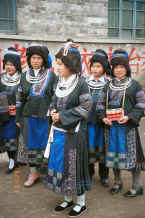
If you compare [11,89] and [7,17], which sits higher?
[7,17]

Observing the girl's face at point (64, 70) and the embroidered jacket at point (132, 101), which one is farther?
the embroidered jacket at point (132, 101)

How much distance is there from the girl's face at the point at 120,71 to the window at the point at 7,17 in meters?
5.58

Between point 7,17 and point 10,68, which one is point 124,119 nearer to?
point 10,68

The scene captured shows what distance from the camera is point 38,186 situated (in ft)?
11.3

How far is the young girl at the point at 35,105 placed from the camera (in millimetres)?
3203

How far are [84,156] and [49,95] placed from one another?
1.03 metres

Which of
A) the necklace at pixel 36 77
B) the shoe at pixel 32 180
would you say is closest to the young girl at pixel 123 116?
the necklace at pixel 36 77

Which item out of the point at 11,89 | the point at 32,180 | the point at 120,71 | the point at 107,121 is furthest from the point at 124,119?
the point at 11,89

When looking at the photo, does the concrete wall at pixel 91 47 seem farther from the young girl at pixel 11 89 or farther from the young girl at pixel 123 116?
the young girl at pixel 123 116

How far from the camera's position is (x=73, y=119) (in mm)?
2512

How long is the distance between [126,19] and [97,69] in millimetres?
6558

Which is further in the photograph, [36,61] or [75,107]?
[36,61]

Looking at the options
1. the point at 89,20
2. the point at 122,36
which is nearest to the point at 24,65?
the point at 89,20

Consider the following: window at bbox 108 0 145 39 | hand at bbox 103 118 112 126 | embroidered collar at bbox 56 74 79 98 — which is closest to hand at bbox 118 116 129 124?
hand at bbox 103 118 112 126
